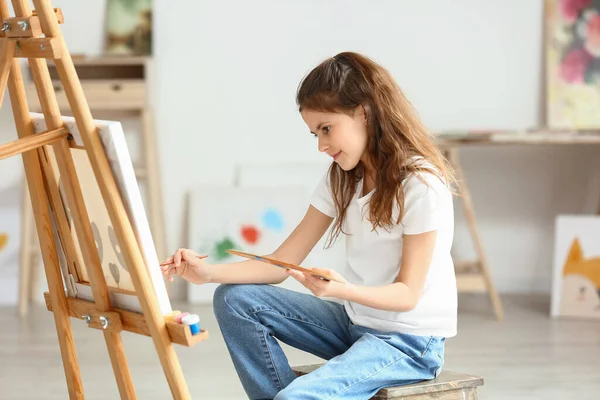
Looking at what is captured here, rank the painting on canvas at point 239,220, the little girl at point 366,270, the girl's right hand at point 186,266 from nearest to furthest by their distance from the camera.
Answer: the little girl at point 366,270 < the girl's right hand at point 186,266 < the painting on canvas at point 239,220

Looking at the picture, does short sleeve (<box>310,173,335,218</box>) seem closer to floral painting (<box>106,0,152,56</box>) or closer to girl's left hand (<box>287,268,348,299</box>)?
girl's left hand (<box>287,268,348,299</box>)

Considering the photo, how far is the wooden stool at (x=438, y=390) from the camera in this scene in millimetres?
1867

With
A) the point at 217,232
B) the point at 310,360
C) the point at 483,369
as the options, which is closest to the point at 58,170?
the point at 310,360

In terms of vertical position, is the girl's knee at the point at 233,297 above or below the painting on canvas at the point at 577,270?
above

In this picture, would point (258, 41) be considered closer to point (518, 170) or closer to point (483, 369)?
point (518, 170)

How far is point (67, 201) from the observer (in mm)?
1843

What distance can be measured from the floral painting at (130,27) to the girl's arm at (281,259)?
249 cm

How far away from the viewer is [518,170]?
4668 mm

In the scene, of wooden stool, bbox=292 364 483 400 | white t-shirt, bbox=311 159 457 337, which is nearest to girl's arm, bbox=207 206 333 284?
white t-shirt, bbox=311 159 457 337

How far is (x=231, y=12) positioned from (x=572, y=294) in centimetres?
214

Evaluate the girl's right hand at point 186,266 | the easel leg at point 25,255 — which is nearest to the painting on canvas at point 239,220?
the easel leg at point 25,255

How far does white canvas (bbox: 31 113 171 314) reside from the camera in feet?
5.49

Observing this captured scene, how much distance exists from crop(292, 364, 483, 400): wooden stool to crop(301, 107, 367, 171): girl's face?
0.50m

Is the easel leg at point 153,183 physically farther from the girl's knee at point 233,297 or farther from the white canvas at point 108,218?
the white canvas at point 108,218
